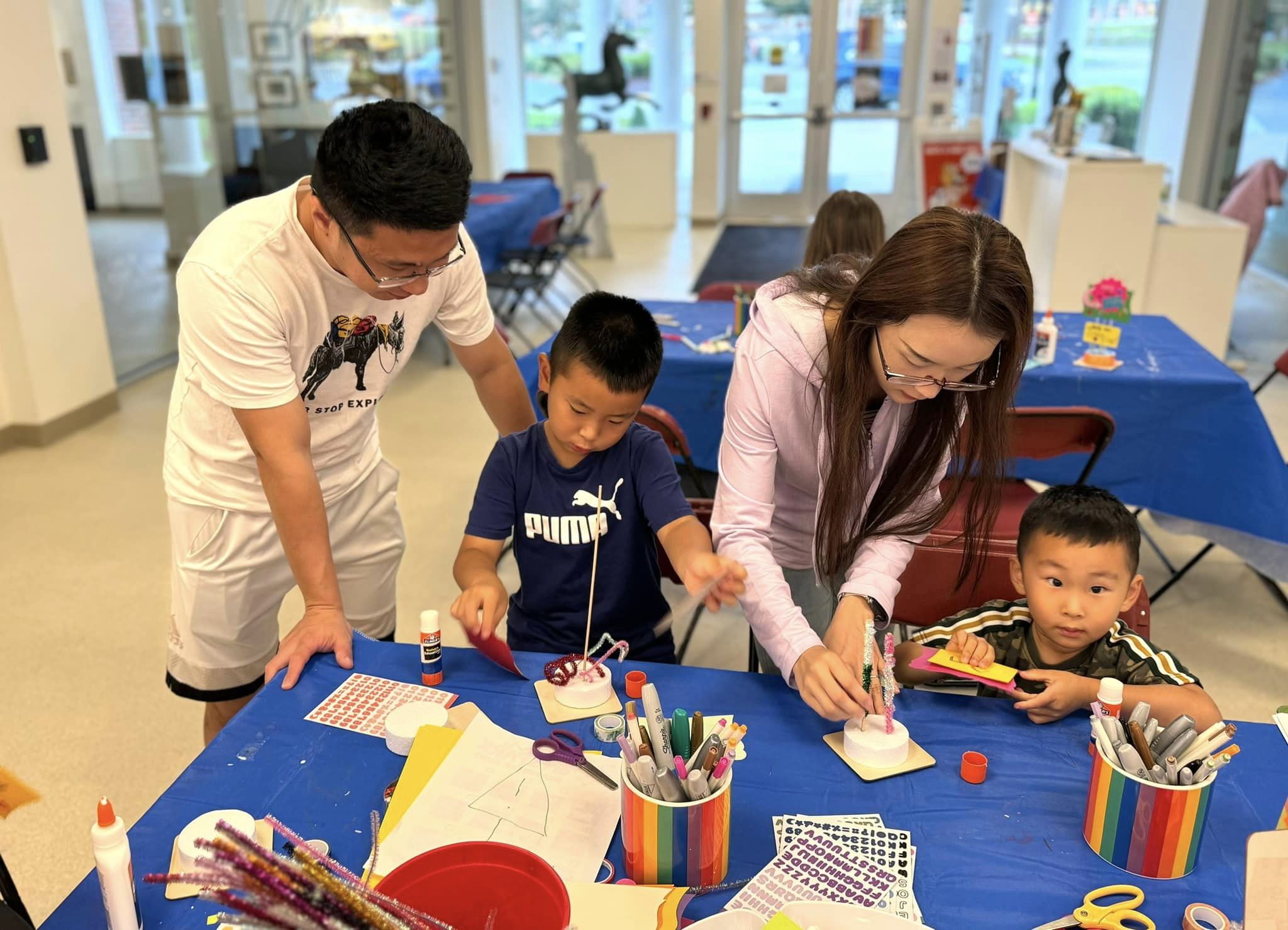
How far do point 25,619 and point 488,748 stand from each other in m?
2.46

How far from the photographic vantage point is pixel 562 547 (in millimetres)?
1676


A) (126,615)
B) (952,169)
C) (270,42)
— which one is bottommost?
(126,615)

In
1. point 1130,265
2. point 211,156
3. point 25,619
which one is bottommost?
point 25,619

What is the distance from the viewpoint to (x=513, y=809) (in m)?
1.10

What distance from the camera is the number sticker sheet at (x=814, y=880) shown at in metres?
0.98

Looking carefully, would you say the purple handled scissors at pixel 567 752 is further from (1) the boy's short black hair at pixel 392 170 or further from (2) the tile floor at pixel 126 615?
(2) the tile floor at pixel 126 615

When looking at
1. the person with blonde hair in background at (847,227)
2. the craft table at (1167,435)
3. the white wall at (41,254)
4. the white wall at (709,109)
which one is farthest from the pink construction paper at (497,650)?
the white wall at (709,109)

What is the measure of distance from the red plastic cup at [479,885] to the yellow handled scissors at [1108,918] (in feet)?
1.59

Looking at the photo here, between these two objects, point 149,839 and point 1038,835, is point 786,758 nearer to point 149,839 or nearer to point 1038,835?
point 1038,835

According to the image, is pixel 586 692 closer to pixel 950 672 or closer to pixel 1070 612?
pixel 950 672

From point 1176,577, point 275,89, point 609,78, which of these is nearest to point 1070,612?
point 1176,577

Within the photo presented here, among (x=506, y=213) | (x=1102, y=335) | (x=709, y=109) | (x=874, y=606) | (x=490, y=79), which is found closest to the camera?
(x=874, y=606)

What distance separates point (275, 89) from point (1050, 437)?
5409 mm

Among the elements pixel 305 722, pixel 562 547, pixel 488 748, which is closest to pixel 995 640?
pixel 562 547
